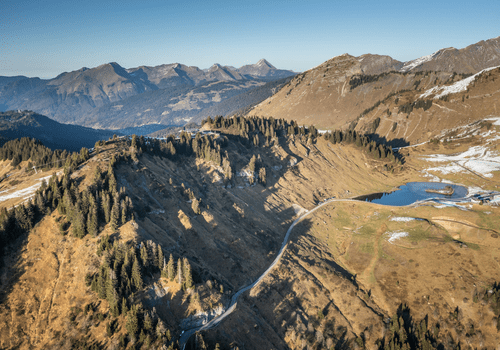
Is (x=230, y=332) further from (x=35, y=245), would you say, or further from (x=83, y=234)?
(x=35, y=245)

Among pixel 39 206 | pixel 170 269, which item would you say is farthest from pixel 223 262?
pixel 39 206

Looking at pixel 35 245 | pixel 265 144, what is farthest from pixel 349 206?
pixel 35 245

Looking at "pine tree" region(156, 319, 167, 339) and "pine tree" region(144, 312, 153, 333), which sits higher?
"pine tree" region(144, 312, 153, 333)

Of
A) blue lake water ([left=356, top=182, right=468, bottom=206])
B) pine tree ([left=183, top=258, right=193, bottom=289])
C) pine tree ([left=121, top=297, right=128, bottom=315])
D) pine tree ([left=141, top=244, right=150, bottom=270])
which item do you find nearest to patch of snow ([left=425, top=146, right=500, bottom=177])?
blue lake water ([left=356, top=182, right=468, bottom=206])

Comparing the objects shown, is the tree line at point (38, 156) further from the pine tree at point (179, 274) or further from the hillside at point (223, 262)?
the pine tree at point (179, 274)

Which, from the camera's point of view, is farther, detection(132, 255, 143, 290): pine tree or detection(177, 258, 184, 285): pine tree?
detection(177, 258, 184, 285): pine tree

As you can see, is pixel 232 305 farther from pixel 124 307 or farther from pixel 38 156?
pixel 38 156

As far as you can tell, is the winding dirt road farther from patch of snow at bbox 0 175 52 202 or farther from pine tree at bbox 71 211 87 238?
patch of snow at bbox 0 175 52 202
